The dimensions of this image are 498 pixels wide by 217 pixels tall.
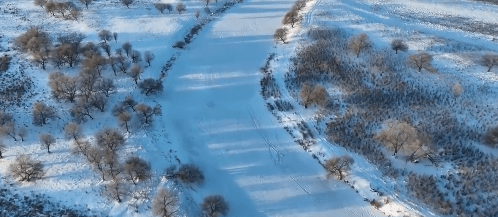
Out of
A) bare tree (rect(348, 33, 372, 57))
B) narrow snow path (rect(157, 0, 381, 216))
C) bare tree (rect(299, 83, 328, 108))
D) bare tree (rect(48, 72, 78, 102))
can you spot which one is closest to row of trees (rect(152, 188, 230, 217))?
narrow snow path (rect(157, 0, 381, 216))

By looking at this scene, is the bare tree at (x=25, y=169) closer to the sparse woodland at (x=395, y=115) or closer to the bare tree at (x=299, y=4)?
the sparse woodland at (x=395, y=115)

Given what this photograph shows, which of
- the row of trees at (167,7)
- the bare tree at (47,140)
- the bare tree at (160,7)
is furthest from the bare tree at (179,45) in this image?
the bare tree at (47,140)

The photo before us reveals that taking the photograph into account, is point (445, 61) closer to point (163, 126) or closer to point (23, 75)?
point (163, 126)

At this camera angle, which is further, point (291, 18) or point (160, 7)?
point (160, 7)

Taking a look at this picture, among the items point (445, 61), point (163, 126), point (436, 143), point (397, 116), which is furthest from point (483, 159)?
point (163, 126)

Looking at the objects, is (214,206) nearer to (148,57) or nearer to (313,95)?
(313,95)

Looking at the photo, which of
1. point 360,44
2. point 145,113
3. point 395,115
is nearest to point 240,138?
point 145,113
